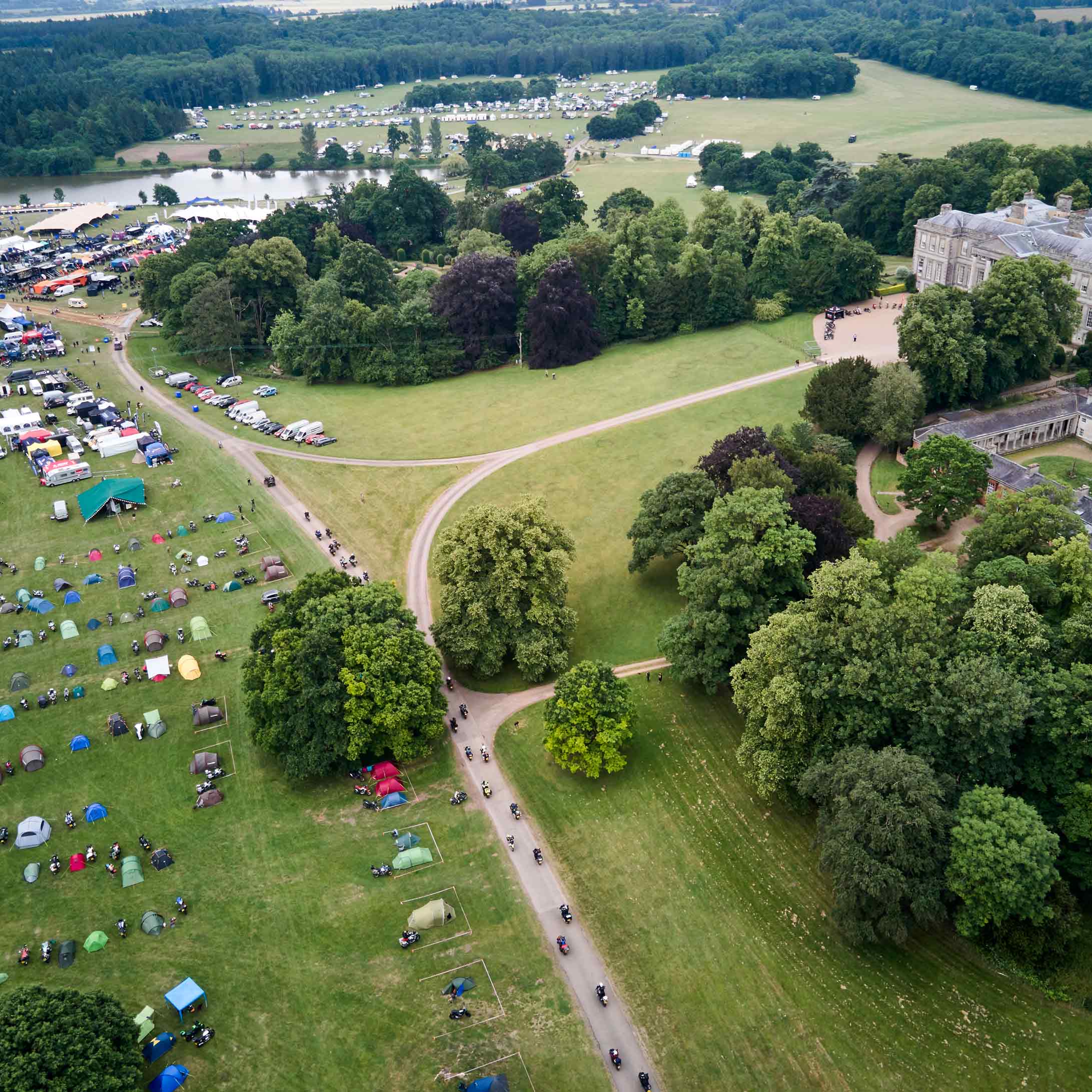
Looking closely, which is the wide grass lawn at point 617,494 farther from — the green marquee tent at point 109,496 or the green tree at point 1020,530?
the green marquee tent at point 109,496

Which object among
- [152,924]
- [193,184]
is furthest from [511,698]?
[193,184]

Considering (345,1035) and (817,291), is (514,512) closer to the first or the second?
(345,1035)

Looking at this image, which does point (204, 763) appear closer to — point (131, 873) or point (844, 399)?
point (131, 873)

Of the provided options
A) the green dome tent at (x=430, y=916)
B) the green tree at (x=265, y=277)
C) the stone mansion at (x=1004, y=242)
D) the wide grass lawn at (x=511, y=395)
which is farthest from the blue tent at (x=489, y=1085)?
the green tree at (x=265, y=277)

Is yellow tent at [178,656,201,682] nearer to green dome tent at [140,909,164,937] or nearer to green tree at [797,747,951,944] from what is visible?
green dome tent at [140,909,164,937]

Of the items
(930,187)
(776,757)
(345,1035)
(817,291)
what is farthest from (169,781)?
(930,187)
